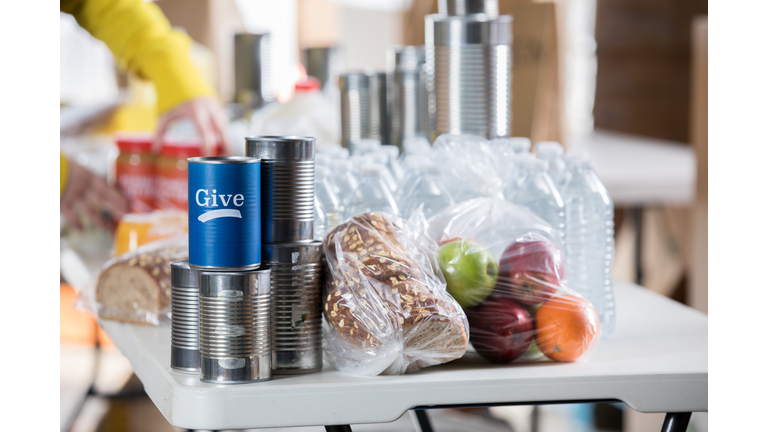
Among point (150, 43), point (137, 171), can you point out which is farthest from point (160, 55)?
point (137, 171)

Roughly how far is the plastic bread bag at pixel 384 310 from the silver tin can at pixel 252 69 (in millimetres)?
1624

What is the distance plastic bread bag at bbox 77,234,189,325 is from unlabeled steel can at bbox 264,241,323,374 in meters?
0.33

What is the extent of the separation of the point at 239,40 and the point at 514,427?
4.84 ft

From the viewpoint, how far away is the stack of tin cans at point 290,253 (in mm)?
904

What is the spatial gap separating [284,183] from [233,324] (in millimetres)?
176

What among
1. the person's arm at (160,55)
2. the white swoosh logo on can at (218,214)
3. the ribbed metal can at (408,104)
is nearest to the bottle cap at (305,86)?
the person's arm at (160,55)

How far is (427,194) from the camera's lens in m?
1.19

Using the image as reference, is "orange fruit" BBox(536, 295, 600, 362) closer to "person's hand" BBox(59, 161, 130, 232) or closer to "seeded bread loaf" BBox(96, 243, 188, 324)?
"seeded bread loaf" BBox(96, 243, 188, 324)

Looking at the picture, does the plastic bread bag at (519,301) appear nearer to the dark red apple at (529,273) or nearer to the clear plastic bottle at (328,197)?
the dark red apple at (529,273)

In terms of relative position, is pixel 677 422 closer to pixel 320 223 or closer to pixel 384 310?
pixel 384 310

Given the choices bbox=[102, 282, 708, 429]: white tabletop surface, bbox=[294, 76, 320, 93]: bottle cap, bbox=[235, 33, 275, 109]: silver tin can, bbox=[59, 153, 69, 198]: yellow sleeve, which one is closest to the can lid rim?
bbox=[102, 282, 708, 429]: white tabletop surface

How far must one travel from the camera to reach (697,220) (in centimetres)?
232
